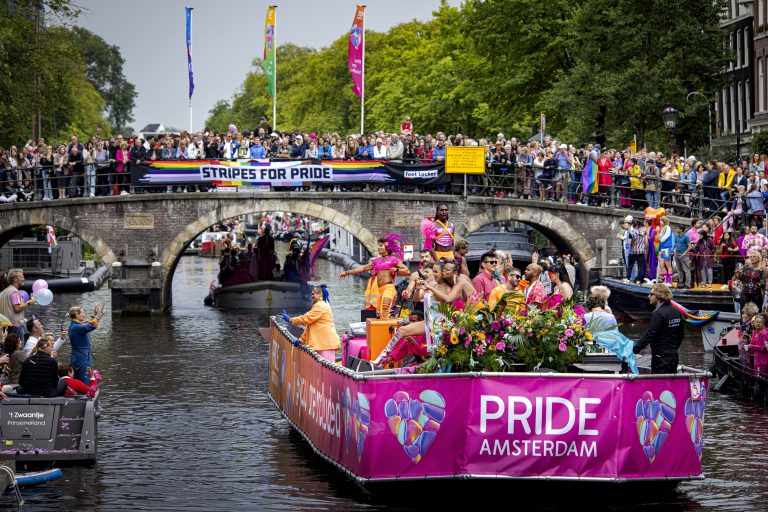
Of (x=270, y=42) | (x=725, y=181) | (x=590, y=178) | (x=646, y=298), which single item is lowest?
(x=646, y=298)

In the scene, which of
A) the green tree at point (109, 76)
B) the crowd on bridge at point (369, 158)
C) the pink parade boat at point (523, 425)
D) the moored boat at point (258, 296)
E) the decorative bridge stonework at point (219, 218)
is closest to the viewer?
the pink parade boat at point (523, 425)

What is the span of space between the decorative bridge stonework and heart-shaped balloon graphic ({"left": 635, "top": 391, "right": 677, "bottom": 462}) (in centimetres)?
2494

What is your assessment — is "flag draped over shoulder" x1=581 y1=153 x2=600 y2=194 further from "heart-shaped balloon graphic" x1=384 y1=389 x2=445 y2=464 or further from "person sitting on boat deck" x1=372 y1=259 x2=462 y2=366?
"heart-shaped balloon graphic" x1=384 y1=389 x2=445 y2=464

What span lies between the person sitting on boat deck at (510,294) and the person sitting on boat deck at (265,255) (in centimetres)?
2475

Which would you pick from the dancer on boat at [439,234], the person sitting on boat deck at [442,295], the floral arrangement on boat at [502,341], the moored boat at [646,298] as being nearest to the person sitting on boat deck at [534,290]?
the person sitting on boat deck at [442,295]

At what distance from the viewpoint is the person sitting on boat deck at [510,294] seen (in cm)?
1326

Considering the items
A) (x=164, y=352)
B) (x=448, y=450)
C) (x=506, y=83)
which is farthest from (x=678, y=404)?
(x=506, y=83)

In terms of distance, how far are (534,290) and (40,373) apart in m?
5.48

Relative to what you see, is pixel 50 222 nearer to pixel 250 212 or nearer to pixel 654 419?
pixel 250 212

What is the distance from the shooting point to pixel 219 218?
3822 centimetres

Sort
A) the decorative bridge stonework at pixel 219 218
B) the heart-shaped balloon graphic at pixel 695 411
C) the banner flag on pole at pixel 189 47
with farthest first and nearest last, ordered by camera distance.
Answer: the banner flag on pole at pixel 189 47, the decorative bridge stonework at pixel 219 218, the heart-shaped balloon graphic at pixel 695 411

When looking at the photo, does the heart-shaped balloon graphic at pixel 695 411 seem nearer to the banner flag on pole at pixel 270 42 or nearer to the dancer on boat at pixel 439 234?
the dancer on boat at pixel 439 234

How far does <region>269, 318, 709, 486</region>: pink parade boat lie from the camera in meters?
12.6

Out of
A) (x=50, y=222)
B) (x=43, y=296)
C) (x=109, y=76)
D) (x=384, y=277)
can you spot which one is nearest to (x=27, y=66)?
(x=50, y=222)
